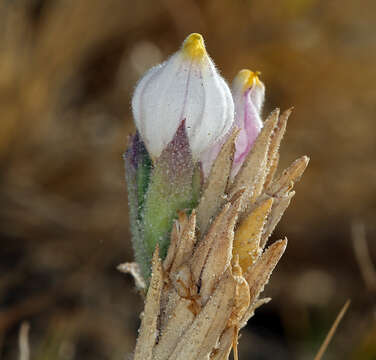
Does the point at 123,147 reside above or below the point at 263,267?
above

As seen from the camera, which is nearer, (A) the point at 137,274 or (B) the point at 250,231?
(B) the point at 250,231

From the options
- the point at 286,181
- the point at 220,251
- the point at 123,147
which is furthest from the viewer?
the point at 123,147

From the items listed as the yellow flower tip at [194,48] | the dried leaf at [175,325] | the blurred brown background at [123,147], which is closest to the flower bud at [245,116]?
the yellow flower tip at [194,48]

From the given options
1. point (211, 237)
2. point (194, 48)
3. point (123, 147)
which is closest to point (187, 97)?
point (194, 48)

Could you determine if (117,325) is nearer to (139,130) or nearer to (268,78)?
(268,78)

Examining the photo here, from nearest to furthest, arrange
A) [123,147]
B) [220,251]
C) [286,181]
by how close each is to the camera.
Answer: [220,251] → [286,181] → [123,147]

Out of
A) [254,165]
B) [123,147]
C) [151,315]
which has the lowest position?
[151,315]

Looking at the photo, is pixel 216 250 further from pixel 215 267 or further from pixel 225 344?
pixel 225 344
